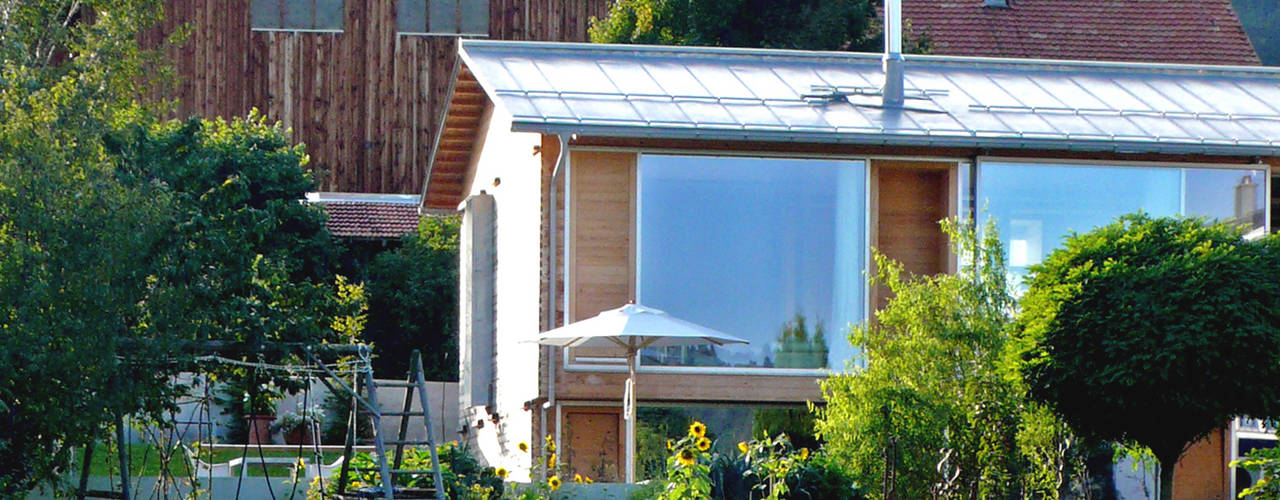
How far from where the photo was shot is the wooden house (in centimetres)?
1669

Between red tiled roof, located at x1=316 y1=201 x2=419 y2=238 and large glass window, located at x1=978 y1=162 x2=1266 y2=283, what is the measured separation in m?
15.8

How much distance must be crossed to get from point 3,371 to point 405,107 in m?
25.1

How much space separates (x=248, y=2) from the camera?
116 feet

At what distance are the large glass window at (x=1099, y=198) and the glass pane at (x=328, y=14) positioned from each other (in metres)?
20.6

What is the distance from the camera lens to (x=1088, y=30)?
109ft

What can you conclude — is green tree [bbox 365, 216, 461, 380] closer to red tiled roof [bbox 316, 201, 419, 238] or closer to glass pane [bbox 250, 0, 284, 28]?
red tiled roof [bbox 316, 201, 419, 238]

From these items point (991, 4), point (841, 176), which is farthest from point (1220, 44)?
point (841, 176)

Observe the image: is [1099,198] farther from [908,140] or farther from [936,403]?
[936,403]

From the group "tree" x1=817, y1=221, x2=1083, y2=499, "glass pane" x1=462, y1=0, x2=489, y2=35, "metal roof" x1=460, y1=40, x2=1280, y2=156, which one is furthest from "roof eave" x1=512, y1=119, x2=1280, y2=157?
"glass pane" x1=462, y1=0, x2=489, y2=35

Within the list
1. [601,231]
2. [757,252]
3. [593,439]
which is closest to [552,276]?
[601,231]

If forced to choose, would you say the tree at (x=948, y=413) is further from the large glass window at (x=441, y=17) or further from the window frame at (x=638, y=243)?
the large glass window at (x=441, y=17)

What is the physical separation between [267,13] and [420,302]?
9.00 metres

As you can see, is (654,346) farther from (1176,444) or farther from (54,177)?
(54,177)

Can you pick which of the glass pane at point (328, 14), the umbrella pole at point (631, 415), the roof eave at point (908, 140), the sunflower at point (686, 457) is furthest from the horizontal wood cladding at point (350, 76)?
the sunflower at point (686, 457)
